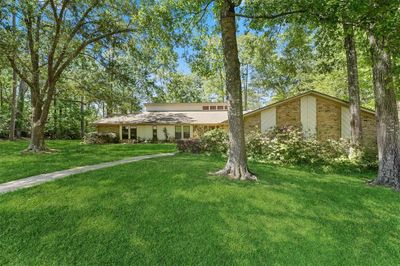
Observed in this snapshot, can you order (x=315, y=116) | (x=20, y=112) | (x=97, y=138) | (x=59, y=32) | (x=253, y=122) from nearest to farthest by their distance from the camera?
(x=59, y=32) → (x=315, y=116) → (x=253, y=122) → (x=97, y=138) → (x=20, y=112)

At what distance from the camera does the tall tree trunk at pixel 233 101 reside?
7246 mm

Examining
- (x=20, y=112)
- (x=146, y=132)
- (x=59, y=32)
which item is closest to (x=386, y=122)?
(x=59, y=32)

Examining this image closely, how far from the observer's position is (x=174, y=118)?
26.2 meters

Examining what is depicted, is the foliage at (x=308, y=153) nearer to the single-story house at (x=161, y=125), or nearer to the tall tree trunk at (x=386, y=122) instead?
the tall tree trunk at (x=386, y=122)

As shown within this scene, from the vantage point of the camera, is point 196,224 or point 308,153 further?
point 308,153

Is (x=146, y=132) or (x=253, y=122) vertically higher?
(x=253, y=122)

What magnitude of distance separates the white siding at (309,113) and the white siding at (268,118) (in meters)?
1.61

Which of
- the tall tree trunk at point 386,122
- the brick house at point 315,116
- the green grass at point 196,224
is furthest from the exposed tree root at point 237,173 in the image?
the brick house at point 315,116

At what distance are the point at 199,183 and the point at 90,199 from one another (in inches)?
104

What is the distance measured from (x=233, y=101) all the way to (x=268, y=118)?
27.4 ft

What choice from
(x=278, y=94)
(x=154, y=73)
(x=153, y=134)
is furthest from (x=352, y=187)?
(x=278, y=94)

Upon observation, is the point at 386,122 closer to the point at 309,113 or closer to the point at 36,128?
the point at 309,113

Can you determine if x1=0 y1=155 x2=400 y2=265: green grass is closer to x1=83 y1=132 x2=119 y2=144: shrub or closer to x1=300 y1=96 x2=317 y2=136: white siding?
x1=300 y1=96 x2=317 y2=136: white siding

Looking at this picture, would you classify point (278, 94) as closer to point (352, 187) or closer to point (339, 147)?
point (339, 147)
